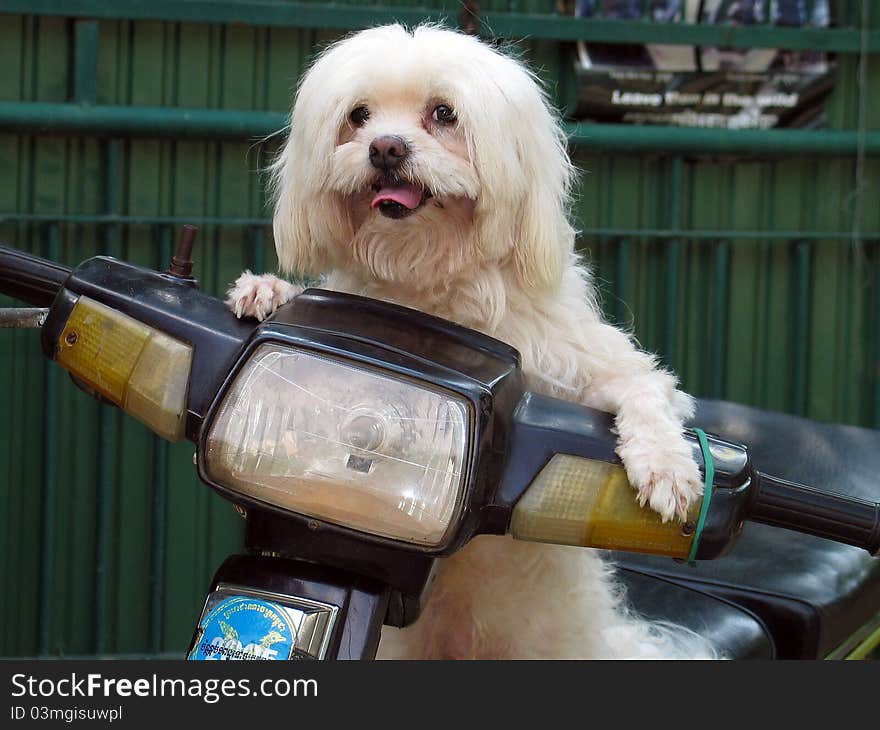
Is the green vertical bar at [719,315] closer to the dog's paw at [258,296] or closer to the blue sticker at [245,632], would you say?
the dog's paw at [258,296]

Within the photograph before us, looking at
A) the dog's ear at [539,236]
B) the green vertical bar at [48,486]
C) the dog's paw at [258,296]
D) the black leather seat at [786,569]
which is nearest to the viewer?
the dog's paw at [258,296]

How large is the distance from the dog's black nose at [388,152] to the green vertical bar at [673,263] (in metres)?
2.41

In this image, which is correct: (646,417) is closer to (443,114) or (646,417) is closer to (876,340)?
(443,114)

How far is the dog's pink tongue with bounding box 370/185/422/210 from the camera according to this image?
157cm

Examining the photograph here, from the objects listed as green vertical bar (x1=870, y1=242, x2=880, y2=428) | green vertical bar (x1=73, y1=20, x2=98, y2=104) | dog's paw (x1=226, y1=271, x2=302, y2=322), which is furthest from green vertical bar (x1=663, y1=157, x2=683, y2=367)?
dog's paw (x1=226, y1=271, x2=302, y2=322)

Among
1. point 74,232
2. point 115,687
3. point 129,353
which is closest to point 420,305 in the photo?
point 129,353

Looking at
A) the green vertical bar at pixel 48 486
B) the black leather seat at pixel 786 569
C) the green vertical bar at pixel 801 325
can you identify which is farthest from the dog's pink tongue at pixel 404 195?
the green vertical bar at pixel 801 325

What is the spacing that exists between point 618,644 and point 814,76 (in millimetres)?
2717

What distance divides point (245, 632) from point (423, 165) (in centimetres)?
70

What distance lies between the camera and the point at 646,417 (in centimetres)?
133

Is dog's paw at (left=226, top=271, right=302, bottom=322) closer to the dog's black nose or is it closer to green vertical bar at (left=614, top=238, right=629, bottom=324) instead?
the dog's black nose

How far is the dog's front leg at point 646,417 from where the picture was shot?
1167mm

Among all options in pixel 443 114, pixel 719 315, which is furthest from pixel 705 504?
pixel 719 315

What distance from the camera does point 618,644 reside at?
1752 millimetres
